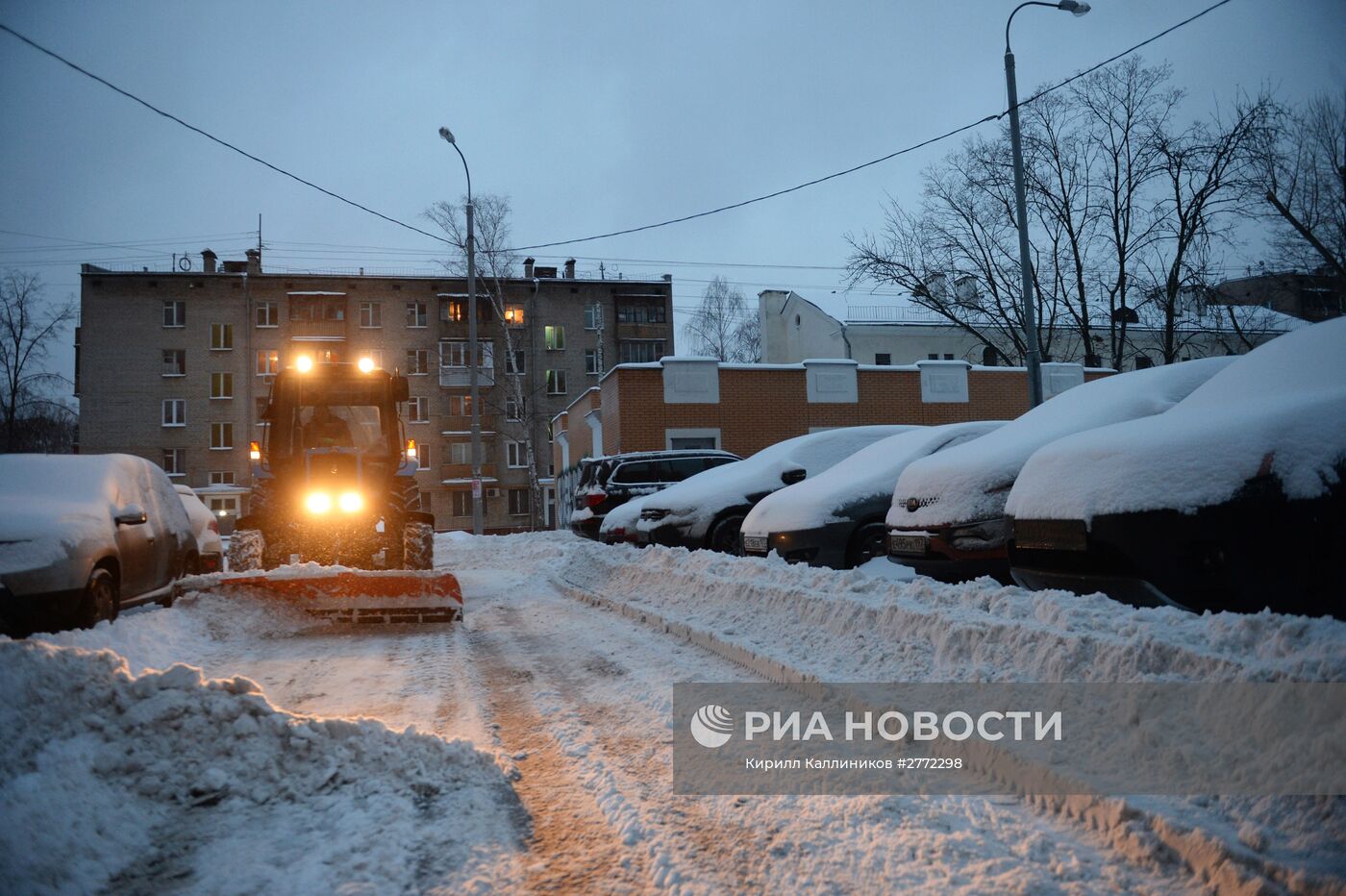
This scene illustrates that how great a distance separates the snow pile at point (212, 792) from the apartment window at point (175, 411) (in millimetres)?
48997

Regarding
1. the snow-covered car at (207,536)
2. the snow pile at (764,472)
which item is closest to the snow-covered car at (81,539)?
the snow-covered car at (207,536)

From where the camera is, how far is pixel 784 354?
45.7 metres

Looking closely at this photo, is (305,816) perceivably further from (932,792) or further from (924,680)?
(924,680)

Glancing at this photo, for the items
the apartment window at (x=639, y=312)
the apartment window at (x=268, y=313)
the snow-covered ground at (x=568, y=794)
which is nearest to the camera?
the snow-covered ground at (x=568, y=794)

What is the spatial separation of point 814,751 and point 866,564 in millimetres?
4660

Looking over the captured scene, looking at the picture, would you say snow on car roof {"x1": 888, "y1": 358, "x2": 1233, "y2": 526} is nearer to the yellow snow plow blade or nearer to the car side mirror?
the yellow snow plow blade

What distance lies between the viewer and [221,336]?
1859 inches

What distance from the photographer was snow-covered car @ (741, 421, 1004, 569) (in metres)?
8.52

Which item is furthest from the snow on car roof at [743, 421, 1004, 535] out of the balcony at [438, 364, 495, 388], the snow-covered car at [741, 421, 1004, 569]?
the balcony at [438, 364, 495, 388]

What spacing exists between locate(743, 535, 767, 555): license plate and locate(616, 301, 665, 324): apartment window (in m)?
43.9

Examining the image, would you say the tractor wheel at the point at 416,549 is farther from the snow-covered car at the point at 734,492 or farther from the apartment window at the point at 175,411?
the apartment window at the point at 175,411

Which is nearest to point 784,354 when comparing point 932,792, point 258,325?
point 258,325

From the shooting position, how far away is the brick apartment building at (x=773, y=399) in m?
24.1

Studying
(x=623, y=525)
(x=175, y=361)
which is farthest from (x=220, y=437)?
(x=623, y=525)
